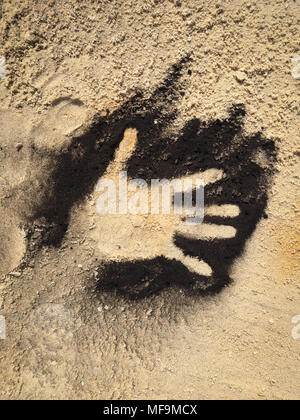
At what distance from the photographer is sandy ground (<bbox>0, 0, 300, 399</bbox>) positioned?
3.92 ft

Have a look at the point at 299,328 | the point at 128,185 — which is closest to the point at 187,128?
the point at 128,185

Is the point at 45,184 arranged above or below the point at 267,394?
above

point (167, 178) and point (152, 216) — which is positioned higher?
point (167, 178)

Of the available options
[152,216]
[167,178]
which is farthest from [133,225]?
[167,178]

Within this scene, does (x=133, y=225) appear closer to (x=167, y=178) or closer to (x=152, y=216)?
(x=152, y=216)

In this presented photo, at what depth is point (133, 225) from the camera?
1.43 meters

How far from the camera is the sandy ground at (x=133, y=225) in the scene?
Result: 1.19 meters

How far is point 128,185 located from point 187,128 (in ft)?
1.21

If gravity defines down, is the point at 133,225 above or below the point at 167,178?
below

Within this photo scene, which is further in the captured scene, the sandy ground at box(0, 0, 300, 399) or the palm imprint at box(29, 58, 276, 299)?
the palm imprint at box(29, 58, 276, 299)

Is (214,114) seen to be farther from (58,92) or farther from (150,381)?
(150,381)

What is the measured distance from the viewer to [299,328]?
141 cm

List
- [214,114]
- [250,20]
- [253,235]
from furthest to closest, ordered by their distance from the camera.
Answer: [253,235] < [214,114] < [250,20]

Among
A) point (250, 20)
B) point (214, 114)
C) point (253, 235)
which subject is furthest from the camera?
point (253, 235)
